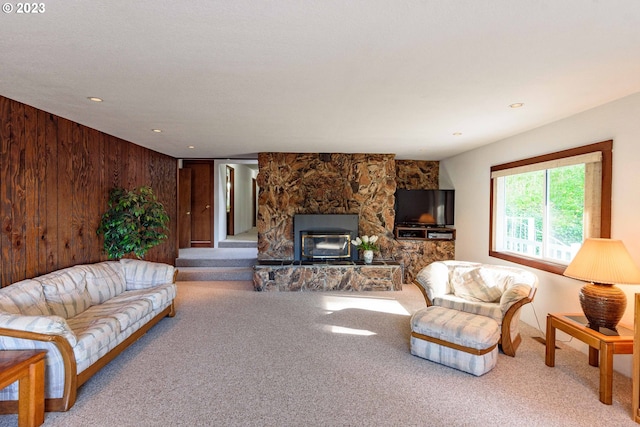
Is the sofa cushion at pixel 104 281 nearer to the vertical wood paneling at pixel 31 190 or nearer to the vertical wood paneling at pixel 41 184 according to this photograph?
the vertical wood paneling at pixel 41 184

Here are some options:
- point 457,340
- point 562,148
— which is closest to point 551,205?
point 562,148

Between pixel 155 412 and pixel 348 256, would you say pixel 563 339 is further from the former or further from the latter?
pixel 155 412

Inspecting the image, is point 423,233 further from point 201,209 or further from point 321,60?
point 201,209

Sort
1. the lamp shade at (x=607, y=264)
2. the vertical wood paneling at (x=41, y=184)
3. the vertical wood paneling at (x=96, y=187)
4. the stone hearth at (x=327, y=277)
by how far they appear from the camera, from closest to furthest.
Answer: the lamp shade at (x=607, y=264), the vertical wood paneling at (x=41, y=184), the vertical wood paneling at (x=96, y=187), the stone hearth at (x=327, y=277)

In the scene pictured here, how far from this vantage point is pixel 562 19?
1687 mm

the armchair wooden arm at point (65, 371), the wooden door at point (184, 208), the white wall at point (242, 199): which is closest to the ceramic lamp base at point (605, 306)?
the armchair wooden arm at point (65, 371)

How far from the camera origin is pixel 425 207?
251 inches

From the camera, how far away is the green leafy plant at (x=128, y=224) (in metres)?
4.27

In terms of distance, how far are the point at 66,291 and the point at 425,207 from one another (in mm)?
5585

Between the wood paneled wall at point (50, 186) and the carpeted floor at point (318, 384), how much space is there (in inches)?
52.6

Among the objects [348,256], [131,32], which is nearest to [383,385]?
[131,32]

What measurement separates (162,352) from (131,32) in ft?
9.24

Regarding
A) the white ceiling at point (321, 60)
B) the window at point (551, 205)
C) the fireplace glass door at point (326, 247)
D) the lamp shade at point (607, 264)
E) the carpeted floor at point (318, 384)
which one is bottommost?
the carpeted floor at point (318, 384)

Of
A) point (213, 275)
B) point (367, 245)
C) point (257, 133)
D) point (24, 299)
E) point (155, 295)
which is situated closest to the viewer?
point (24, 299)
